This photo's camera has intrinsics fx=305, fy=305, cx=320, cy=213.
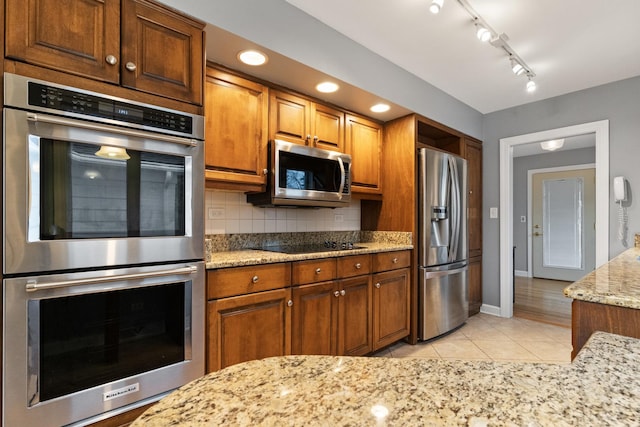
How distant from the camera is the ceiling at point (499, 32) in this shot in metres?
1.91

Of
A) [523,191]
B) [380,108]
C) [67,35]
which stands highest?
[380,108]

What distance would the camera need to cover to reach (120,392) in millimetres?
1307

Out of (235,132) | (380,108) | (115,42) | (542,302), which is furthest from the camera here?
(542,302)

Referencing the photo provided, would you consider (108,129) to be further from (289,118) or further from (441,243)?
(441,243)

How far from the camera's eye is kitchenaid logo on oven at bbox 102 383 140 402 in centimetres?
128

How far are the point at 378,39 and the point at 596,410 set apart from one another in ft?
7.84

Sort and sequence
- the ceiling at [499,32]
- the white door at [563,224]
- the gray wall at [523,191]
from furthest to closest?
the gray wall at [523,191], the white door at [563,224], the ceiling at [499,32]

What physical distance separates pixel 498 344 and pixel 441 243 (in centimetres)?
105

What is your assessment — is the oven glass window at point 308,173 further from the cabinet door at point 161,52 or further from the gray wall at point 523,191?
the gray wall at point 523,191

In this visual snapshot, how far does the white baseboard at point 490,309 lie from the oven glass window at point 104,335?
11.7 ft

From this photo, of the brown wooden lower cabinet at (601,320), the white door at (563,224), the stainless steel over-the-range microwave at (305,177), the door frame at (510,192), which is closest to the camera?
the brown wooden lower cabinet at (601,320)

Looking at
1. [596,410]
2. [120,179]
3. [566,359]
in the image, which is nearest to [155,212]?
[120,179]

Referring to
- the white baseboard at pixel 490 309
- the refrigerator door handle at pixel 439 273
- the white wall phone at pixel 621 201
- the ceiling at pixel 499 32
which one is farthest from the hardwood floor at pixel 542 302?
the ceiling at pixel 499 32

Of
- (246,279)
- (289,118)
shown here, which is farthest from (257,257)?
(289,118)
